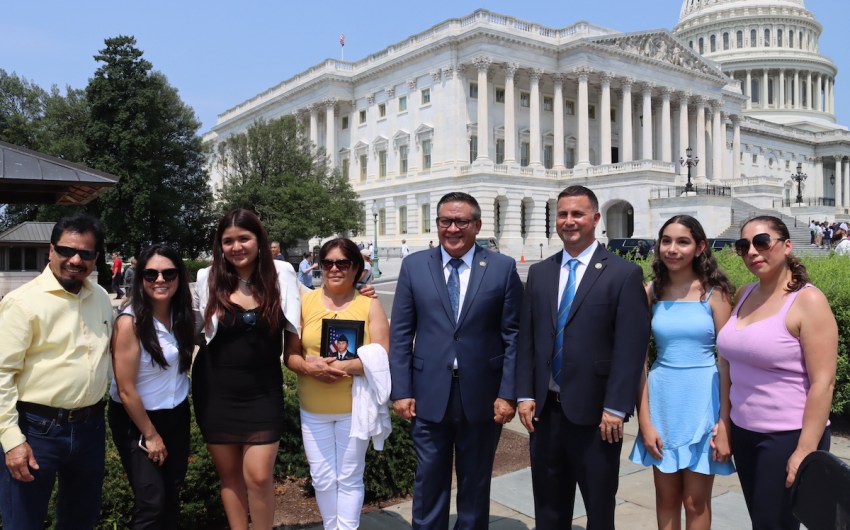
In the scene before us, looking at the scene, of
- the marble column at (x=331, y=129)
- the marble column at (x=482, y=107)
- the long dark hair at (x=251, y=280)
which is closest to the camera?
the long dark hair at (x=251, y=280)

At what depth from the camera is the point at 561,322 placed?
4531 mm

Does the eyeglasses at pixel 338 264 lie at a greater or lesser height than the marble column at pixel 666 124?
lesser

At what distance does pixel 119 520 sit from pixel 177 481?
106cm

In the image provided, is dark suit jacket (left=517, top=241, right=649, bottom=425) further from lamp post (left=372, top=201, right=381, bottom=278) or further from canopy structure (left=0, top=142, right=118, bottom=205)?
lamp post (left=372, top=201, right=381, bottom=278)

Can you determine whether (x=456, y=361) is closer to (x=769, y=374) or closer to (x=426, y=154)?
(x=769, y=374)

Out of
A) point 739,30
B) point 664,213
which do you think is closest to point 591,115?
point 664,213

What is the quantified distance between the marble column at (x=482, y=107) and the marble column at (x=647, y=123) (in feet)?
52.6

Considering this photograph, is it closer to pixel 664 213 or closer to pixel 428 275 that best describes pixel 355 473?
pixel 428 275

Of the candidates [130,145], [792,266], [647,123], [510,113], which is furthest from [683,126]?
[792,266]

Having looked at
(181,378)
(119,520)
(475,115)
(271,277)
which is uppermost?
(475,115)

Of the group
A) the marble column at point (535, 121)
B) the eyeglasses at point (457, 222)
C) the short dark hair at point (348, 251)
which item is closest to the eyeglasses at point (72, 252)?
the short dark hair at point (348, 251)

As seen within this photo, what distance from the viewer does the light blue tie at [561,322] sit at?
4504mm

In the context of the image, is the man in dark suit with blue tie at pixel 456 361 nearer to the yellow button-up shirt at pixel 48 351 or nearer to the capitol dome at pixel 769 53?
the yellow button-up shirt at pixel 48 351

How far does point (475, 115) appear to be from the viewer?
58156 mm
